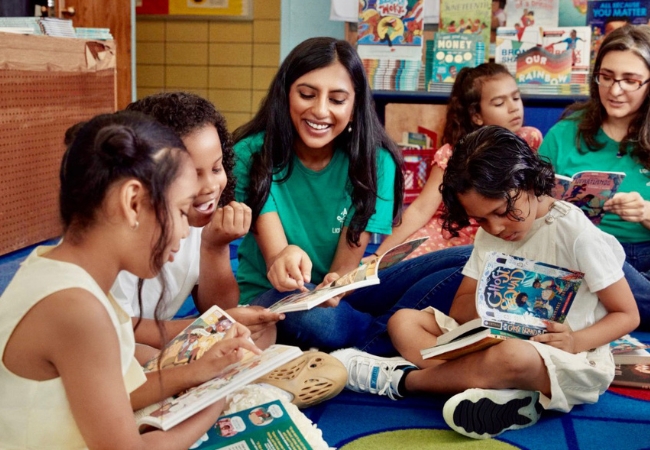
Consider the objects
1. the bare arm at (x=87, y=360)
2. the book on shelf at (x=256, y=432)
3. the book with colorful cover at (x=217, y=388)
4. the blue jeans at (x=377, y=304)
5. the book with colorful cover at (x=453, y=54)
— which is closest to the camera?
the bare arm at (x=87, y=360)

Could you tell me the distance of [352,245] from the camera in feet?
6.32

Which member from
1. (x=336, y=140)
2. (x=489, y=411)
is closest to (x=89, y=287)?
(x=489, y=411)

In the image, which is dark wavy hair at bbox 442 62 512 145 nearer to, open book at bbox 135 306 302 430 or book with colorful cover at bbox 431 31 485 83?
book with colorful cover at bbox 431 31 485 83

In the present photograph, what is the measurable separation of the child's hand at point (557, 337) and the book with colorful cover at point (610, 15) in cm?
248

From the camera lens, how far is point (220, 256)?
1724 millimetres

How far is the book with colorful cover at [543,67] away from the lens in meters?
3.74

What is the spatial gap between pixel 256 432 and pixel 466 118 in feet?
5.94

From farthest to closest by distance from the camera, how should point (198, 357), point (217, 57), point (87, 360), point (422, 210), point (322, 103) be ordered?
1. point (217, 57)
2. point (422, 210)
3. point (322, 103)
4. point (198, 357)
5. point (87, 360)

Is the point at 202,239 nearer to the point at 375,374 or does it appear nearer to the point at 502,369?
the point at 375,374

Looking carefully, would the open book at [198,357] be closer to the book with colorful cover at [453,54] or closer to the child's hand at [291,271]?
the child's hand at [291,271]

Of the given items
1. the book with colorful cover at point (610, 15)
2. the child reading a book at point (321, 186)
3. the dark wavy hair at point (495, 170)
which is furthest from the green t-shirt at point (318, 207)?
the book with colorful cover at point (610, 15)

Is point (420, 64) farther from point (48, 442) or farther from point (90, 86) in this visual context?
point (48, 442)

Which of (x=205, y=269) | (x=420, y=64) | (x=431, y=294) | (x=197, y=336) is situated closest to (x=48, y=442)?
(x=197, y=336)

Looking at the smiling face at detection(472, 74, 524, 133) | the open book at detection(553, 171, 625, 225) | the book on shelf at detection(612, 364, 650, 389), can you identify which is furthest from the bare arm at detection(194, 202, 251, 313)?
the smiling face at detection(472, 74, 524, 133)
